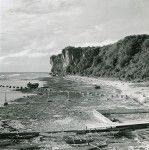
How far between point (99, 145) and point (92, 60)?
162 metres

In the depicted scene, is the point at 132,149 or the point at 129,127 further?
the point at 129,127

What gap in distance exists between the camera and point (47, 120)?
118ft

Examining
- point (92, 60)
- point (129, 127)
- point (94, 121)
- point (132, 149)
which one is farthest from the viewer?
point (92, 60)

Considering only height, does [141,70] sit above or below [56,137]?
above

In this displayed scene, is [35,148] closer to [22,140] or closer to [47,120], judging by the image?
[22,140]

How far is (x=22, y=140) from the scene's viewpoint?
26891mm

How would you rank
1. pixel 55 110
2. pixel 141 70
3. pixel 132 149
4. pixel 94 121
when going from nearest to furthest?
pixel 132 149
pixel 94 121
pixel 55 110
pixel 141 70

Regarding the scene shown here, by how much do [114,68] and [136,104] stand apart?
89.0 metres

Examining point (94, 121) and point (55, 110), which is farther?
point (55, 110)

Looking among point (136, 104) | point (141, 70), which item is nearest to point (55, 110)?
point (136, 104)

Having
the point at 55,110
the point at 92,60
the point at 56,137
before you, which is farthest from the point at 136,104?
the point at 92,60

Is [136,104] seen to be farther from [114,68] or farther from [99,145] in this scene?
[114,68]

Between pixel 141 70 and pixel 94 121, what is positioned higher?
pixel 141 70

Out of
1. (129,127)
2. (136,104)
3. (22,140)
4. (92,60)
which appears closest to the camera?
(22,140)
